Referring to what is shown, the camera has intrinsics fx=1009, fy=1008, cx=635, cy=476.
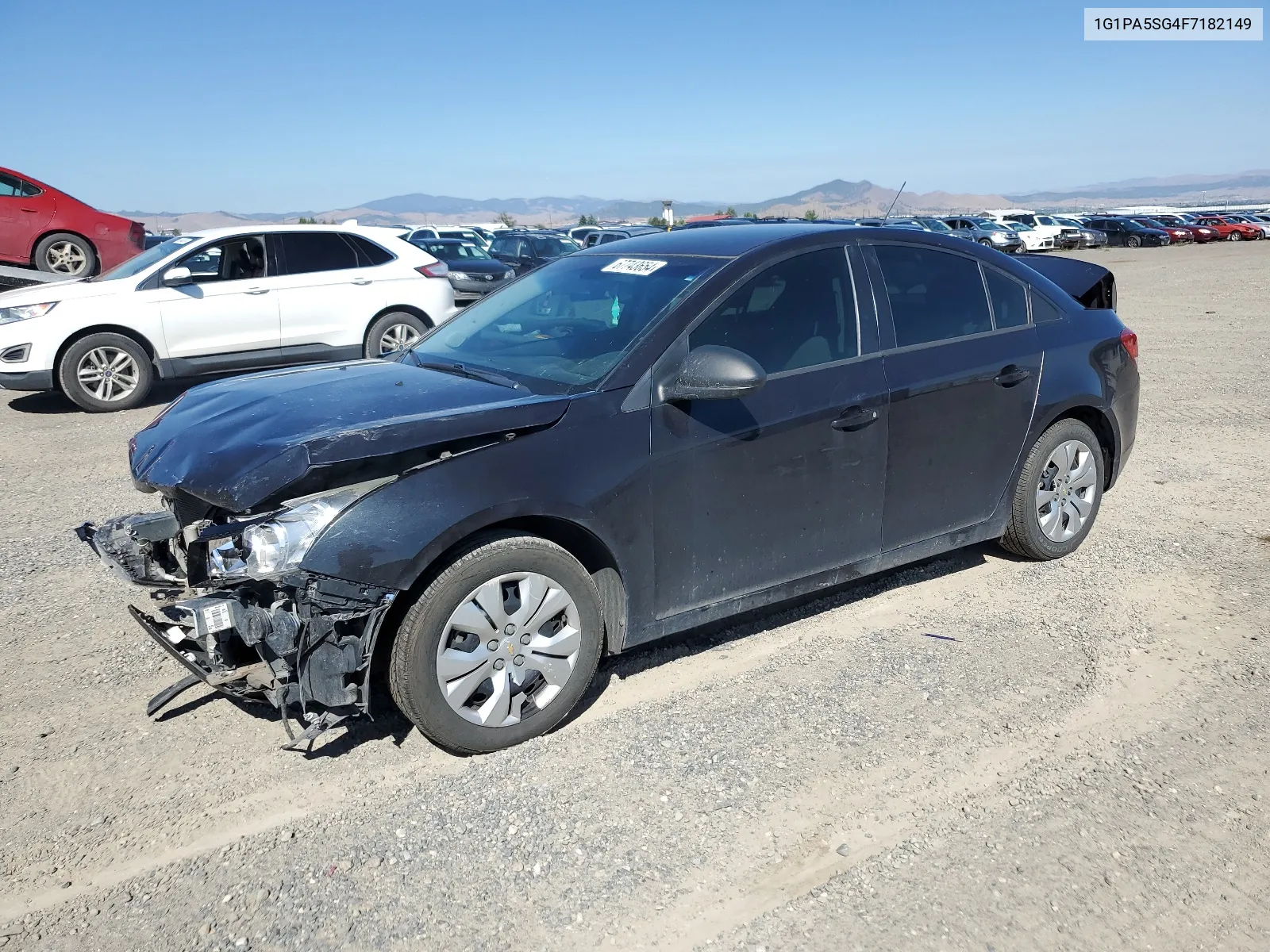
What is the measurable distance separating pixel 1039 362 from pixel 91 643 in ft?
14.7

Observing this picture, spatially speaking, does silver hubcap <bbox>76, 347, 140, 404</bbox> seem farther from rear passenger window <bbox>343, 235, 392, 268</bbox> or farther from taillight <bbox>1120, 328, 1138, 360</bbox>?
taillight <bbox>1120, 328, 1138, 360</bbox>

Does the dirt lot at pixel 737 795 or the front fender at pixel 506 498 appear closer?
the dirt lot at pixel 737 795

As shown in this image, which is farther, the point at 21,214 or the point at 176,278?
the point at 21,214

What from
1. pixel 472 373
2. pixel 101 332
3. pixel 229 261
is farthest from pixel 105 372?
pixel 472 373

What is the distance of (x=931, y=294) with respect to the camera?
15.0 feet

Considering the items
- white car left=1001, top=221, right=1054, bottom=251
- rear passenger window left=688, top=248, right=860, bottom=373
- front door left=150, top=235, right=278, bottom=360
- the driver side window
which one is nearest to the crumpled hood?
rear passenger window left=688, top=248, right=860, bottom=373

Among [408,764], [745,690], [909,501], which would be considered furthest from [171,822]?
[909,501]

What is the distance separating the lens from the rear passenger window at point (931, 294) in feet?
14.5

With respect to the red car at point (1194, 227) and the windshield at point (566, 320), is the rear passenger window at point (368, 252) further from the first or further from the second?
the red car at point (1194, 227)

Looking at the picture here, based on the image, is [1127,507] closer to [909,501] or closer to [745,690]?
[909,501]

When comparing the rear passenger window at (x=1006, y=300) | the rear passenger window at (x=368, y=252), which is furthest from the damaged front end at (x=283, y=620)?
the rear passenger window at (x=368, y=252)

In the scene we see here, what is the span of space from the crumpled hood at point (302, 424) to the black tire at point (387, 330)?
6.60 meters

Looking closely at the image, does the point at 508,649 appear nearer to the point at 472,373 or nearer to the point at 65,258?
the point at 472,373

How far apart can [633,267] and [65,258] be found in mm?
12946
